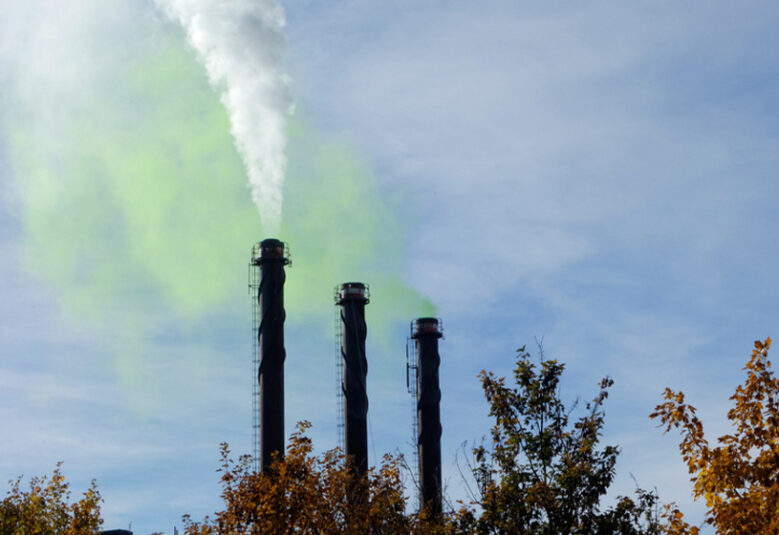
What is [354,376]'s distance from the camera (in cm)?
7256

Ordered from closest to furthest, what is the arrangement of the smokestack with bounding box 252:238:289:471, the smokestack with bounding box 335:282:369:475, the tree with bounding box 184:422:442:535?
the tree with bounding box 184:422:442:535
the smokestack with bounding box 252:238:289:471
the smokestack with bounding box 335:282:369:475

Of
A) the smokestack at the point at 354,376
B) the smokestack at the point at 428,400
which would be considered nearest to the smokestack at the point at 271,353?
the smokestack at the point at 354,376

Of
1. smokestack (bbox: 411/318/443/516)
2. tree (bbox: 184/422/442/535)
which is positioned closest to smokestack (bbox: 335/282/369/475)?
smokestack (bbox: 411/318/443/516)

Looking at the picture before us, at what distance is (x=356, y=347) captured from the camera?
2889 inches

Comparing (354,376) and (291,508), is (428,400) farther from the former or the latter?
(291,508)

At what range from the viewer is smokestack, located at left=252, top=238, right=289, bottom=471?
6316cm

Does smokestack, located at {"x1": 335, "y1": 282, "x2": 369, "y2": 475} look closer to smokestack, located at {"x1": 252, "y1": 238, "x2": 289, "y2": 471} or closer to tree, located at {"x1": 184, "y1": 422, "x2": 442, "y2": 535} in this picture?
smokestack, located at {"x1": 252, "y1": 238, "x2": 289, "y2": 471}

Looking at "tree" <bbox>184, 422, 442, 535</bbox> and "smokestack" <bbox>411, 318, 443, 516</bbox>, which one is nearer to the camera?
"tree" <bbox>184, 422, 442, 535</bbox>

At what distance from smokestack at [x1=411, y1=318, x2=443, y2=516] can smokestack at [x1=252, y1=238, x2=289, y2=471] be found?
1878 centimetres

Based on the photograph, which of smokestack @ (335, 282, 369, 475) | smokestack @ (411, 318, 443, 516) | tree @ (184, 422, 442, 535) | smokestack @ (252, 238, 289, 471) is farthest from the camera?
smokestack @ (411, 318, 443, 516)

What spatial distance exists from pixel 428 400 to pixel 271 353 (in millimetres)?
19953

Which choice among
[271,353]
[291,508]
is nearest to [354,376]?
[271,353]

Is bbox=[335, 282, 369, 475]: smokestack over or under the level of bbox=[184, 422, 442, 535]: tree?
over

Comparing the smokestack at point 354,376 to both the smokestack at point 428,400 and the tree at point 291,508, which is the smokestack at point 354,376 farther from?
the tree at point 291,508
